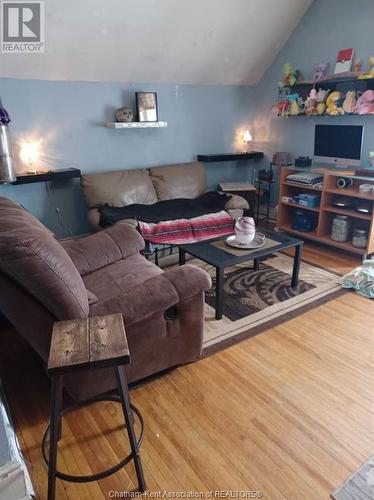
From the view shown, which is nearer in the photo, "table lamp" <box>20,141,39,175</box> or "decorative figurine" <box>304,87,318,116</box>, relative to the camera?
"table lamp" <box>20,141,39,175</box>

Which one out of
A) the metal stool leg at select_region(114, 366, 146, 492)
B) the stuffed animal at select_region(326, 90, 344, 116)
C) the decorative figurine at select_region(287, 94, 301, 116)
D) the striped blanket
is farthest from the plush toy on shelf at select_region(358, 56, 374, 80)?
the metal stool leg at select_region(114, 366, 146, 492)

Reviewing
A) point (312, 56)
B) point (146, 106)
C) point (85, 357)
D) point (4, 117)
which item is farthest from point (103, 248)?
point (312, 56)

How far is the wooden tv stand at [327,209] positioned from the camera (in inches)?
133

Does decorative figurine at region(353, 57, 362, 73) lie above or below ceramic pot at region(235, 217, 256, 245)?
above

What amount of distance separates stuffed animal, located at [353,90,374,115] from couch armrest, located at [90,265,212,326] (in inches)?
107

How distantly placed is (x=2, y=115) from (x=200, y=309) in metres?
2.50

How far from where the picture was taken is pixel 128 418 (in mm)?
1324

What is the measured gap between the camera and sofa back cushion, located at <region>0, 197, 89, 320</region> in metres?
1.35

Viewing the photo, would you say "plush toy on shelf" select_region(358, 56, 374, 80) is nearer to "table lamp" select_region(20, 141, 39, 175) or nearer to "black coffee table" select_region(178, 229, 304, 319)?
"black coffee table" select_region(178, 229, 304, 319)

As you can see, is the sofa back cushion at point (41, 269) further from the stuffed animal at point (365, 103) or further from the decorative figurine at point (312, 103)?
the decorative figurine at point (312, 103)

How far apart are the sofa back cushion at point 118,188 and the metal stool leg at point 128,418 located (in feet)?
8.42

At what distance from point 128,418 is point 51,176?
2702 mm

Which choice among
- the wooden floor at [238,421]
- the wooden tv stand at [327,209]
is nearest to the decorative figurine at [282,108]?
the wooden tv stand at [327,209]

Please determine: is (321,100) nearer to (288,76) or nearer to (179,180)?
(288,76)
